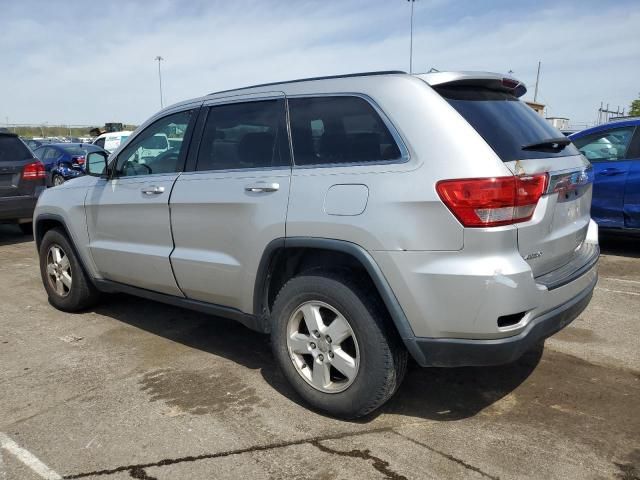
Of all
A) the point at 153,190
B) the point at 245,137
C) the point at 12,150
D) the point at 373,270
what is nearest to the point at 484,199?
the point at 373,270

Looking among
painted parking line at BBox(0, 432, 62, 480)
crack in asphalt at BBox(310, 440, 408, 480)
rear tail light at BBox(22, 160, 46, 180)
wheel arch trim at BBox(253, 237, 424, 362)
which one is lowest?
painted parking line at BBox(0, 432, 62, 480)

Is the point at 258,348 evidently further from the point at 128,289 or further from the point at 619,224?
the point at 619,224

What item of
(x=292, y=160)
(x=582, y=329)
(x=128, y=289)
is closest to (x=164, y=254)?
(x=128, y=289)

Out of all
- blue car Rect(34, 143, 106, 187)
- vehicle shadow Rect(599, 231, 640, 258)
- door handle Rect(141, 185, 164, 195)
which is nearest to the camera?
door handle Rect(141, 185, 164, 195)

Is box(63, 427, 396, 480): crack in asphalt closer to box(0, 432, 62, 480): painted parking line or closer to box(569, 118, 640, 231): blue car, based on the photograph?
box(0, 432, 62, 480): painted parking line

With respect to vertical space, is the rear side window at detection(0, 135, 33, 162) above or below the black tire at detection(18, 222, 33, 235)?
above

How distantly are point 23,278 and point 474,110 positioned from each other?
567 centimetres

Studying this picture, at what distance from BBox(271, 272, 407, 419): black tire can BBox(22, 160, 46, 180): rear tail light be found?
7105 millimetres

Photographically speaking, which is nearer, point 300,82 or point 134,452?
point 134,452

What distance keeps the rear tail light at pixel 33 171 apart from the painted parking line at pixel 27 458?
6.56m

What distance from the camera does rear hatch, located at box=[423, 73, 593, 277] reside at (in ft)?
9.09

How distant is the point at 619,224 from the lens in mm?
6785

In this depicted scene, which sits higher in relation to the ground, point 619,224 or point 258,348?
point 619,224

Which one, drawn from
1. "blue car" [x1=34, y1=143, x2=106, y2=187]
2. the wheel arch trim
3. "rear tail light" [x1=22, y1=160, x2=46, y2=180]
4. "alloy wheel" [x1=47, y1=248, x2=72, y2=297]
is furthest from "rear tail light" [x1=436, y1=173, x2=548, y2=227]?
"blue car" [x1=34, y1=143, x2=106, y2=187]
